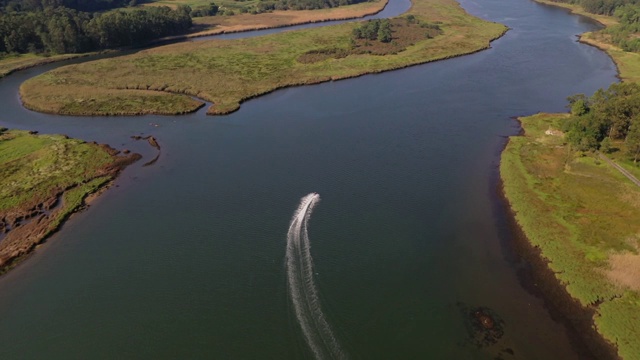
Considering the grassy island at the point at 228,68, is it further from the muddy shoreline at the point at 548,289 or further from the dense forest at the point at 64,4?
the dense forest at the point at 64,4

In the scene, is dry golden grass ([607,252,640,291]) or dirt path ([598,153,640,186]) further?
dirt path ([598,153,640,186])

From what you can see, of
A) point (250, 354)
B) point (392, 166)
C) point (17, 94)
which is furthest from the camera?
point (17, 94)

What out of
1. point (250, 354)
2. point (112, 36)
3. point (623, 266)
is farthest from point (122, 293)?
point (112, 36)

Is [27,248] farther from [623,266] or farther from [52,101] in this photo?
[623,266]

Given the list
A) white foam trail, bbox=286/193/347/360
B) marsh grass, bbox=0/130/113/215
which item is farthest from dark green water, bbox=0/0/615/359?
marsh grass, bbox=0/130/113/215

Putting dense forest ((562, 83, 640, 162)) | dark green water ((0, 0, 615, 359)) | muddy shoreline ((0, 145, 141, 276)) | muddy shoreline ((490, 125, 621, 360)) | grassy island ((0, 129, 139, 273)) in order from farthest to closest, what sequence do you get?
1. dense forest ((562, 83, 640, 162))
2. grassy island ((0, 129, 139, 273))
3. muddy shoreline ((0, 145, 141, 276))
4. dark green water ((0, 0, 615, 359))
5. muddy shoreline ((490, 125, 621, 360))

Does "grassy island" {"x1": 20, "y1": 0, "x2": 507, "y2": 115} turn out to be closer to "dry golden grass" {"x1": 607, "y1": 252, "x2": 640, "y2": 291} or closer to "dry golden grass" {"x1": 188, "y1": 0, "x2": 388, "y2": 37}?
"dry golden grass" {"x1": 188, "y1": 0, "x2": 388, "y2": 37}

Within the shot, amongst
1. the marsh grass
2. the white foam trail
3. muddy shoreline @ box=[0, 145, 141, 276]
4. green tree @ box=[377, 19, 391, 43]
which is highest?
green tree @ box=[377, 19, 391, 43]

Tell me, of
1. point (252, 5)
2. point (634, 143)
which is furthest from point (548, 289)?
point (252, 5)
